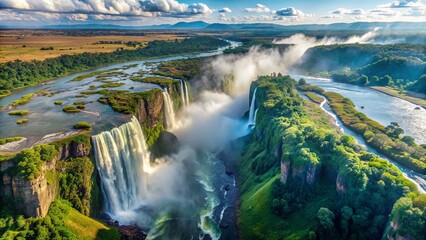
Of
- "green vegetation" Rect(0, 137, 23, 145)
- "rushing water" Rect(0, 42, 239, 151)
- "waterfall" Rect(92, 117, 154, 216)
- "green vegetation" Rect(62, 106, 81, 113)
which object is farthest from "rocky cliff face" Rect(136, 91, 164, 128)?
"green vegetation" Rect(0, 137, 23, 145)

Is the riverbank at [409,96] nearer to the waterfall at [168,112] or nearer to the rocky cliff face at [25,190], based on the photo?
the waterfall at [168,112]

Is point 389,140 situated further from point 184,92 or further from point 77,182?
point 184,92

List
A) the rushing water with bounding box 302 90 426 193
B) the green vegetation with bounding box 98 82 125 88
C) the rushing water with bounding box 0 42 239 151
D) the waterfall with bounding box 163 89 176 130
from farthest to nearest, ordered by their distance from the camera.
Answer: the green vegetation with bounding box 98 82 125 88
the waterfall with bounding box 163 89 176 130
the rushing water with bounding box 0 42 239 151
the rushing water with bounding box 302 90 426 193

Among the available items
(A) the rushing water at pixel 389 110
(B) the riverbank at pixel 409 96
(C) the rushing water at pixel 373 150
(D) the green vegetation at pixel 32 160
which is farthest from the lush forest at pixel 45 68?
(B) the riverbank at pixel 409 96

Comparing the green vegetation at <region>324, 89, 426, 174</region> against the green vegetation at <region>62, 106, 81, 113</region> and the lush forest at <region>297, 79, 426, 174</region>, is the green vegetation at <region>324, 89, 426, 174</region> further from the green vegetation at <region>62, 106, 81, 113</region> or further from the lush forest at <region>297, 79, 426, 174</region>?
the green vegetation at <region>62, 106, 81, 113</region>

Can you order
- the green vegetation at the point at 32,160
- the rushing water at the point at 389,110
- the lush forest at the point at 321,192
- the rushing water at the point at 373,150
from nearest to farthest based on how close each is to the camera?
the lush forest at the point at 321,192 < the green vegetation at the point at 32,160 < the rushing water at the point at 373,150 < the rushing water at the point at 389,110

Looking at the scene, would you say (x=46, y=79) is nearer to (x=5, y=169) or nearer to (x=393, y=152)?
(x=5, y=169)

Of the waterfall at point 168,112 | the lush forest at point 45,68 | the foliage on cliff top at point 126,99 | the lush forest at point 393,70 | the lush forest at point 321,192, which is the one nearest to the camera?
the lush forest at point 321,192
